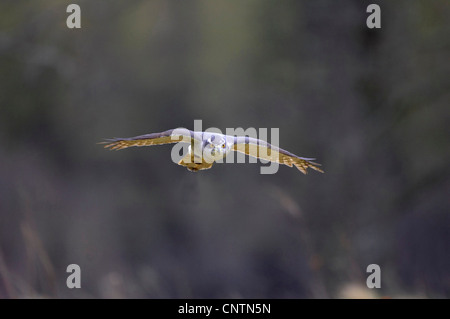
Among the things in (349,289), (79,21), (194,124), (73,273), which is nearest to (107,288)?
(73,273)

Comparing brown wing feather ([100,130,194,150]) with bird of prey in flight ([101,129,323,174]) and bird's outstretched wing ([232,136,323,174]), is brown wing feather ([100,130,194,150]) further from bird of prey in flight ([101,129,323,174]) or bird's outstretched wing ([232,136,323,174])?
bird's outstretched wing ([232,136,323,174])

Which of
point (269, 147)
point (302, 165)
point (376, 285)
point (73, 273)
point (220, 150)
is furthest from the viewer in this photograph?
point (73, 273)

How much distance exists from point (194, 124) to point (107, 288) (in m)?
3.64

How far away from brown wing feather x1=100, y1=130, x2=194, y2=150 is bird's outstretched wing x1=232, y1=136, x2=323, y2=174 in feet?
2.39

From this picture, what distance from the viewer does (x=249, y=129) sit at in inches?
480

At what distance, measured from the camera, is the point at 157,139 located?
7.55 m

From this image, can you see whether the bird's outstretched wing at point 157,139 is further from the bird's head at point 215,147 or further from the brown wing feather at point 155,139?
the bird's head at point 215,147

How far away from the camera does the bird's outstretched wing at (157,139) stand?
7438 millimetres

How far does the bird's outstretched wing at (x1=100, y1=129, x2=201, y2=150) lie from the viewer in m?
7.44

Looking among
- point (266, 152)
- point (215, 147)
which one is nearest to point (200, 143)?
Result: point (215, 147)

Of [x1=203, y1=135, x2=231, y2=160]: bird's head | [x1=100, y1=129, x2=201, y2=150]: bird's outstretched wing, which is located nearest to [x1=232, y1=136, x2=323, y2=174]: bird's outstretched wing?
[x1=203, y1=135, x2=231, y2=160]: bird's head

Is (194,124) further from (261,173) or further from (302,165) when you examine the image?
(302,165)

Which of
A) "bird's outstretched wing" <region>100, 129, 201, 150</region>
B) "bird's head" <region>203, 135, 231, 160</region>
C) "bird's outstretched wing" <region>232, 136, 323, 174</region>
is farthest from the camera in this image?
"bird's outstretched wing" <region>232, 136, 323, 174</region>

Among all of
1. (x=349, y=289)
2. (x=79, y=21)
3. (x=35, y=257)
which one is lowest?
(x=349, y=289)
